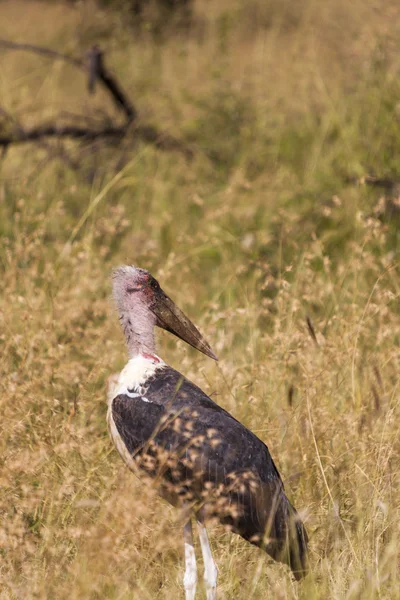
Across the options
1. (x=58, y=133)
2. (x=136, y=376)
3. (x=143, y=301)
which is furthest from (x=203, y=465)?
(x=58, y=133)

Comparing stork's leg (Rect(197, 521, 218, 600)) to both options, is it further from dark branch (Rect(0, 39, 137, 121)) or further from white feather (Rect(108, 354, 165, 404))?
dark branch (Rect(0, 39, 137, 121))

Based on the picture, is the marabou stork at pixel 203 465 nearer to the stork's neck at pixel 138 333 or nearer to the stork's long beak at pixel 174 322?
the stork's neck at pixel 138 333

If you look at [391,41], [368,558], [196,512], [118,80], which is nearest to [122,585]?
[196,512]

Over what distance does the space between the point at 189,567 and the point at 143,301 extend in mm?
1107

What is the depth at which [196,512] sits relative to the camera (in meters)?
3.27

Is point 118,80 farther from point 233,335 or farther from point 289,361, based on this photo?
point 289,361

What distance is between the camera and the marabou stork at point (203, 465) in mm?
3152

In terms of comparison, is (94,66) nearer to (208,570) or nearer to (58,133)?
(58,133)

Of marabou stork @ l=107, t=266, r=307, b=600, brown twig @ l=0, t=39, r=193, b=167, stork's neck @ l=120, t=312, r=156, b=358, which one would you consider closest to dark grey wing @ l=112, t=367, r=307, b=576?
marabou stork @ l=107, t=266, r=307, b=600

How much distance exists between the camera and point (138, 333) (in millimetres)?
3812

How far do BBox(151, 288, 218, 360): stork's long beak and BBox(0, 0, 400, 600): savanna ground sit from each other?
18 cm

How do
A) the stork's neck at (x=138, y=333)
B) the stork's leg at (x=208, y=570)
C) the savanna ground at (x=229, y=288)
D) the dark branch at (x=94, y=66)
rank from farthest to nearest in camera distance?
the dark branch at (x=94, y=66)
the stork's neck at (x=138, y=333)
the savanna ground at (x=229, y=288)
the stork's leg at (x=208, y=570)

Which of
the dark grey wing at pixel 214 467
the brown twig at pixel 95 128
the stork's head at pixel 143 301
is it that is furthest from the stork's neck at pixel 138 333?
the brown twig at pixel 95 128

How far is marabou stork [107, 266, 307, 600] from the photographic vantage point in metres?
3.15
